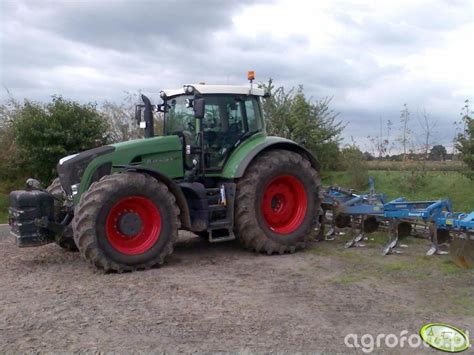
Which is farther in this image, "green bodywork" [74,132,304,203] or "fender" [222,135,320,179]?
"fender" [222,135,320,179]

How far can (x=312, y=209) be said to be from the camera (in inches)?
329

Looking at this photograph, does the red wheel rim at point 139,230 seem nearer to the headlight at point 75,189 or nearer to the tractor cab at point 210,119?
the headlight at point 75,189

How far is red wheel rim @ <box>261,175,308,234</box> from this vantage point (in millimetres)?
8148

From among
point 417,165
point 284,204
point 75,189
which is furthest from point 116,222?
point 417,165

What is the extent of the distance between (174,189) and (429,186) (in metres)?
10.2

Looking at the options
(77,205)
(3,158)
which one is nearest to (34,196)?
(77,205)

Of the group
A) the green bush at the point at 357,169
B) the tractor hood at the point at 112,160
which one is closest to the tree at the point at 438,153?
the green bush at the point at 357,169

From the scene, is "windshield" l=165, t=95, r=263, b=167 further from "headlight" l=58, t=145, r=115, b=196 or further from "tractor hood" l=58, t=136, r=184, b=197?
"headlight" l=58, t=145, r=115, b=196

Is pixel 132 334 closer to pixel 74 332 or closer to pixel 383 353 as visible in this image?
pixel 74 332

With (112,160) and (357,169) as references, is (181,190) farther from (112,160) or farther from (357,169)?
(357,169)

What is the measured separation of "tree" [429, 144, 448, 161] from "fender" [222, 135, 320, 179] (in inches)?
349

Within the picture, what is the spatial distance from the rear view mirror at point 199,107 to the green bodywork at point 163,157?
0.59m

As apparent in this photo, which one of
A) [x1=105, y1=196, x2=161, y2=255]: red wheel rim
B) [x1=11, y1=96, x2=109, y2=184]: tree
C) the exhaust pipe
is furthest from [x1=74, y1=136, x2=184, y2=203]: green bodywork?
[x1=11, y1=96, x2=109, y2=184]: tree

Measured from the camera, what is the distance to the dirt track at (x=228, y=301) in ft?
14.6
